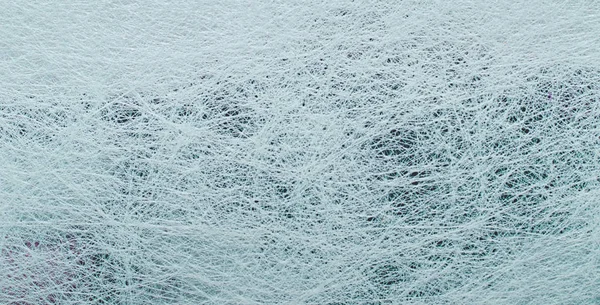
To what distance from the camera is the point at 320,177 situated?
32.0 inches

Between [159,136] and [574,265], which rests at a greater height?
[159,136]

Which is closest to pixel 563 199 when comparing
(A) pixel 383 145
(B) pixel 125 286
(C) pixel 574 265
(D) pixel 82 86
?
(C) pixel 574 265

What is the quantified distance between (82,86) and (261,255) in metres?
0.47

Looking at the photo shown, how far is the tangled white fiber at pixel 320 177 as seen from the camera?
815 millimetres

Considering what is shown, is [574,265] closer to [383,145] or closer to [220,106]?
[383,145]

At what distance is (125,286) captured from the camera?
2.73ft

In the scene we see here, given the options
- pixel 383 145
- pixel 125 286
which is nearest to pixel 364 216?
pixel 383 145

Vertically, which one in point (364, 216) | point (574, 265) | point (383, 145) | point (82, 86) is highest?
point (82, 86)

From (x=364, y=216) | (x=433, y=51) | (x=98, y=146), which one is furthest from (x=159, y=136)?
(x=433, y=51)

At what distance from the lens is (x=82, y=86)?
862mm

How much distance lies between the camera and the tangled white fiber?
82cm

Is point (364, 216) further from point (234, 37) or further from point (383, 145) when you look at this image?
point (234, 37)

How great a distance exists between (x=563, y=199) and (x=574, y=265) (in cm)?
13

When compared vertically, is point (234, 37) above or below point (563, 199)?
above
